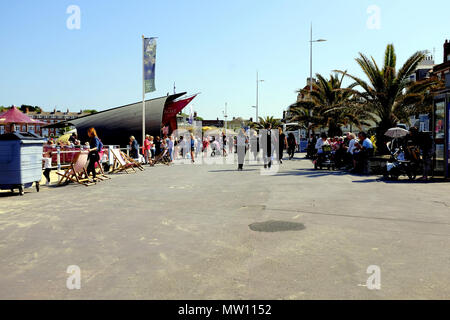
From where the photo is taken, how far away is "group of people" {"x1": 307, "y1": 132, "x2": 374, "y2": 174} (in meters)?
15.7

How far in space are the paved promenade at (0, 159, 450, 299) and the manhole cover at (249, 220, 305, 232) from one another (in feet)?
0.05

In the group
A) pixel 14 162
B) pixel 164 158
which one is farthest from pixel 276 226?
pixel 164 158

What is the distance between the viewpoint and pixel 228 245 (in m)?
5.16

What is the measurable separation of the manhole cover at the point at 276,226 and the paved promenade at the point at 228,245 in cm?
2

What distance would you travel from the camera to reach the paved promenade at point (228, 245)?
144 inches

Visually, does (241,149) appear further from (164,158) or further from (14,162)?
(14,162)

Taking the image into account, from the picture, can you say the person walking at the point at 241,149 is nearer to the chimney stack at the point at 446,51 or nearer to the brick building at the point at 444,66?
the brick building at the point at 444,66

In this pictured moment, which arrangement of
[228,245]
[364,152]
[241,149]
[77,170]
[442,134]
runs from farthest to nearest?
[241,149] < [364,152] < [442,134] < [77,170] < [228,245]

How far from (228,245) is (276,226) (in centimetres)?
131

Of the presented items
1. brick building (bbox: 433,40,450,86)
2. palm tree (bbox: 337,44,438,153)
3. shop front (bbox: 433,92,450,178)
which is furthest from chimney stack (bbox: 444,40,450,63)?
shop front (bbox: 433,92,450,178)

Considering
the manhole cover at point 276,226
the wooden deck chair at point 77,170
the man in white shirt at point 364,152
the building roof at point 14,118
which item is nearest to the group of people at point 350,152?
the man in white shirt at point 364,152
